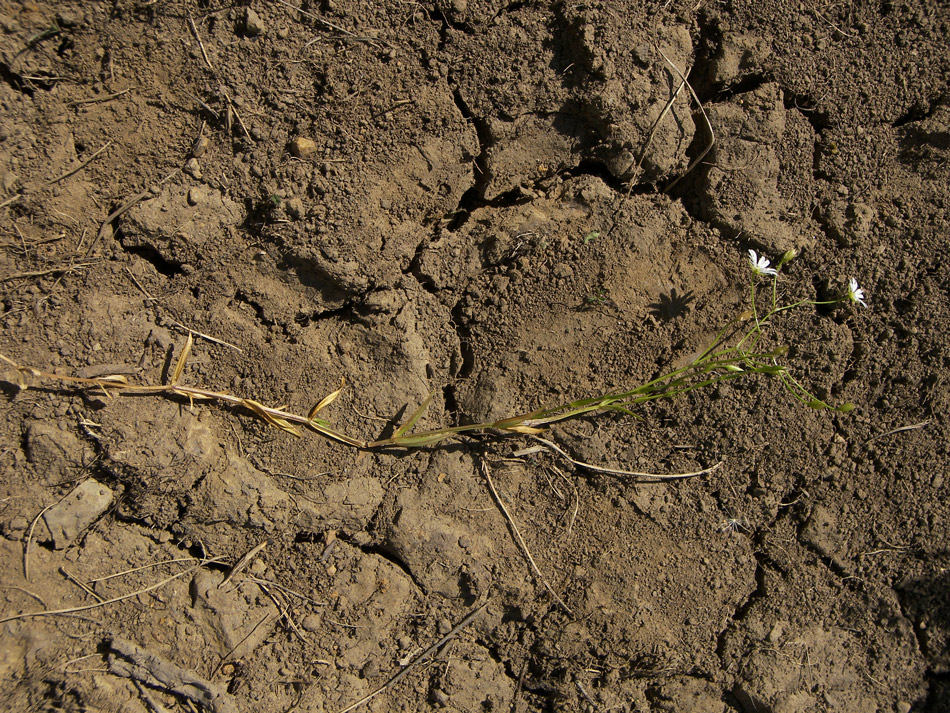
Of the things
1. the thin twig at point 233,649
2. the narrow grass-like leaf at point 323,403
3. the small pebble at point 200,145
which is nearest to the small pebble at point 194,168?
Answer: the small pebble at point 200,145

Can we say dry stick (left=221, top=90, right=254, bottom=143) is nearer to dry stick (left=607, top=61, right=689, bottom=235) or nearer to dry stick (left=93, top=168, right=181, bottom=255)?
dry stick (left=93, top=168, right=181, bottom=255)

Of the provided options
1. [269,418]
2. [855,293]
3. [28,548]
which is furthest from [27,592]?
[855,293]

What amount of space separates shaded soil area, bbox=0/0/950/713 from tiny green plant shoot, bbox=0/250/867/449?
0.04 metres

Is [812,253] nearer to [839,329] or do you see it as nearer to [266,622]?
[839,329]

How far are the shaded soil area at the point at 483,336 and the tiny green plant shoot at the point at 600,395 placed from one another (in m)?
0.04

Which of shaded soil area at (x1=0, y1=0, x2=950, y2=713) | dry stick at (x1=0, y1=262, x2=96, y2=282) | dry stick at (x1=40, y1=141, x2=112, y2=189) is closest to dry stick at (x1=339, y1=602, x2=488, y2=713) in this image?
shaded soil area at (x1=0, y1=0, x2=950, y2=713)

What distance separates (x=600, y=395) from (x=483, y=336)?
47cm

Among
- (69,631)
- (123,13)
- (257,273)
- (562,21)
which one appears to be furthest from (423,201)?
(69,631)

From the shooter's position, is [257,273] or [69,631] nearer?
[69,631]

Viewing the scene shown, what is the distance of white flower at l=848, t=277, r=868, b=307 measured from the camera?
2.06m

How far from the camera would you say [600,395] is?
221 cm

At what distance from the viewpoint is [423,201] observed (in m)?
2.21

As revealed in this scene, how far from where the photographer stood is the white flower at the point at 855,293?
206cm

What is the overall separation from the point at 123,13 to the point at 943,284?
3.03m
